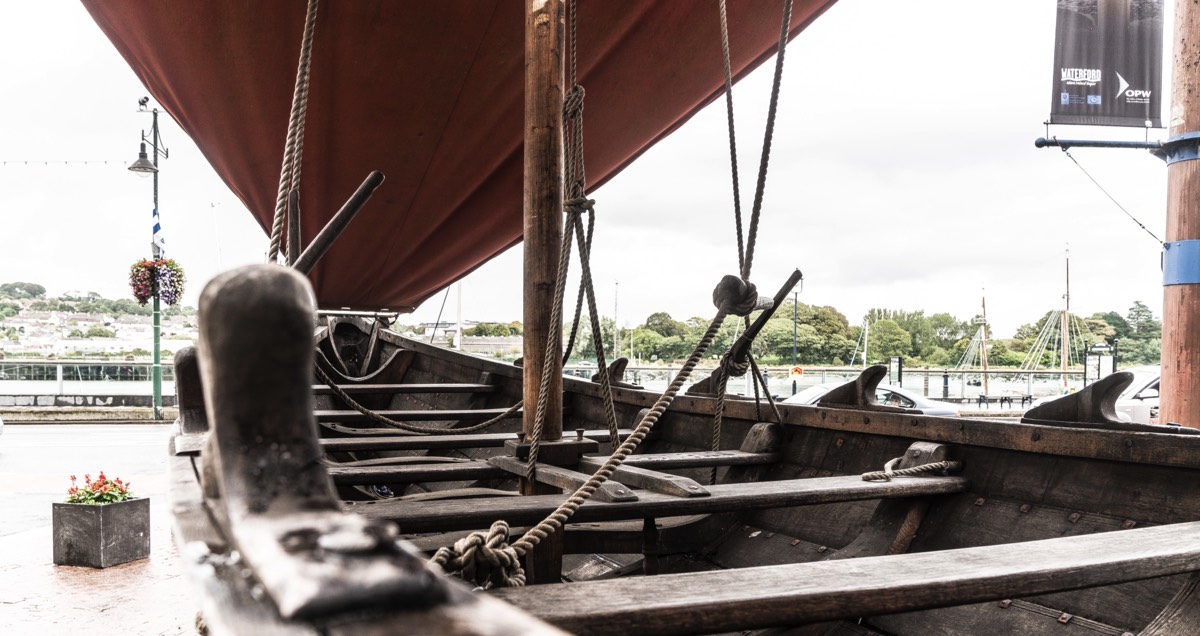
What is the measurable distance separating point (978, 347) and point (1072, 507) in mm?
42632

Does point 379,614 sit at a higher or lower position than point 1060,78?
lower

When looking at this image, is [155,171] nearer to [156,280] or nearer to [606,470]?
[156,280]

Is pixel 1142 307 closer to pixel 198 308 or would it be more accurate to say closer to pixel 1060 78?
pixel 1060 78

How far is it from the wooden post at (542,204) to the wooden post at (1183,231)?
17.9 ft

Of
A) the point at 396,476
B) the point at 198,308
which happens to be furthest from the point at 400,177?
the point at 198,308

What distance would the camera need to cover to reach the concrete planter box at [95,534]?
5027 mm

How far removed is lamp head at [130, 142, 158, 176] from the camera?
487 inches

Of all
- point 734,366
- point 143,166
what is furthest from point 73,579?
point 143,166

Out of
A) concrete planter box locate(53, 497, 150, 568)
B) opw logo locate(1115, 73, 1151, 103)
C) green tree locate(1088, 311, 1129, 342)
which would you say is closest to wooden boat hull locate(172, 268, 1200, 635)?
concrete planter box locate(53, 497, 150, 568)

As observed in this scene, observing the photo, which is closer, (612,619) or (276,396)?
(276,396)

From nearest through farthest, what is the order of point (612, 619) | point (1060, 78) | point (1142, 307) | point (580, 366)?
point (612, 619) < point (1060, 78) < point (580, 366) < point (1142, 307)

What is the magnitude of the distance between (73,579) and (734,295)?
179 inches

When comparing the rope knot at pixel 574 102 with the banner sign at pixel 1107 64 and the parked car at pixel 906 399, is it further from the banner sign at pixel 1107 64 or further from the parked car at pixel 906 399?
the banner sign at pixel 1107 64

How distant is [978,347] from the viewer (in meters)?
40.7
